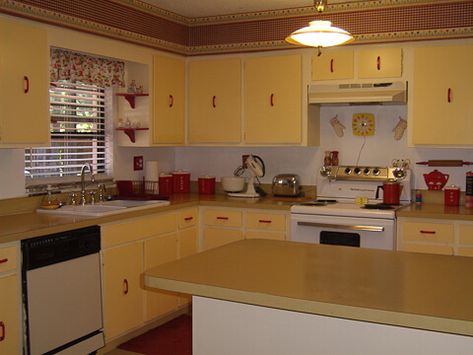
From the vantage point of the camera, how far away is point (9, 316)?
3049 millimetres

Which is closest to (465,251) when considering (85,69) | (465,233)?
(465,233)

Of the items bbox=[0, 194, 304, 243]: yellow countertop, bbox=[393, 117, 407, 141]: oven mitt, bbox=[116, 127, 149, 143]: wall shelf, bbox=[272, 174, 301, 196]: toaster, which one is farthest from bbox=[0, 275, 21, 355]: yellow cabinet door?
bbox=[393, 117, 407, 141]: oven mitt

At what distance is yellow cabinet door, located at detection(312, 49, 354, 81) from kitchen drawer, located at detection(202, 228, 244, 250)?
1.35m

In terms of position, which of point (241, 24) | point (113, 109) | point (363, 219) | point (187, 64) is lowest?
point (363, 219)

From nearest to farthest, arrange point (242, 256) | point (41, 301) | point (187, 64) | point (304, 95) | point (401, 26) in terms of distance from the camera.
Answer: point (242, 256)
point (41, 301)
point (401, 26)
point (304, 95)
point (187, 64)

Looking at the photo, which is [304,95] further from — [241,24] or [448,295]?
[448,295]

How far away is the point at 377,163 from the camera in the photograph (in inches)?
187

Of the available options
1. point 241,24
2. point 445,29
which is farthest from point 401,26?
point 241,24

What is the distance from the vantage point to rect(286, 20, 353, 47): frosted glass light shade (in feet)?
8.83

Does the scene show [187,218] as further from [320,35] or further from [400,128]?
[320,35]

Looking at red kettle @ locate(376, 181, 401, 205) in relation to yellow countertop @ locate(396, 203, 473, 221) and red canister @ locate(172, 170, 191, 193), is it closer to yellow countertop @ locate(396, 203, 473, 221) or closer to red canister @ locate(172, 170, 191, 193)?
yellow countertop @ locate(396, 203, 473, 221)

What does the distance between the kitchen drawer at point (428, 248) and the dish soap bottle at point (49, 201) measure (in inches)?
93.5

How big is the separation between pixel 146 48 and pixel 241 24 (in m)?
0.85

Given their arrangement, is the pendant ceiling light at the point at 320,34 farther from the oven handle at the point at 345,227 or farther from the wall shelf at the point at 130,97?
the wall shelf at the point at 130,97
